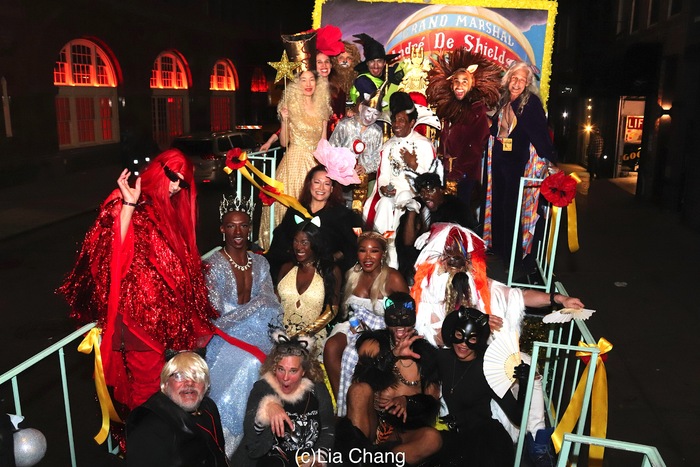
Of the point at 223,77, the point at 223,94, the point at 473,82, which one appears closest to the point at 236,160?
the point at 473,82

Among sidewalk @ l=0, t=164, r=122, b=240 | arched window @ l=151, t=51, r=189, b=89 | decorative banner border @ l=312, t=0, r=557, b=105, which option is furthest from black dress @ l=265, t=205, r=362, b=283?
arched window @ l=151, t=51, r=189, b=89

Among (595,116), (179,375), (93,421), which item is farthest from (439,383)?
(595,116)

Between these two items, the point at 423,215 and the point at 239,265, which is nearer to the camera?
the point at 239,265

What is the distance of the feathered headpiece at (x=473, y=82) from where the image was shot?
25.1 ft

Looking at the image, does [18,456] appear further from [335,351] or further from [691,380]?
[691,380]

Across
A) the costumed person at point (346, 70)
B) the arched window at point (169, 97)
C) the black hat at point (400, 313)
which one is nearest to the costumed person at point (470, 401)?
the black hat at point (400, 313)

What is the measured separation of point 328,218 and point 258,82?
3250 cm

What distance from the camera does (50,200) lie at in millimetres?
16906

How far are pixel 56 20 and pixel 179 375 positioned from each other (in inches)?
776

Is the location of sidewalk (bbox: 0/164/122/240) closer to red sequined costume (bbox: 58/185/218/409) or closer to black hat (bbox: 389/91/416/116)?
black hat (bbox: 389/91/416/116)

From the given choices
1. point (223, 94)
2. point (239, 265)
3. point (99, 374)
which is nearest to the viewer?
point (99, 374)

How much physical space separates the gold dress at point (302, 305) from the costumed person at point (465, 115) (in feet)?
8.21

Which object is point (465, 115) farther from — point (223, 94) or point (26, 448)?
point (223, 94)

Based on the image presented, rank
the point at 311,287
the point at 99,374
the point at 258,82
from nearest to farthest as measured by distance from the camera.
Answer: the point at 99,374 → the point at 311,287 → the point at 258,82
